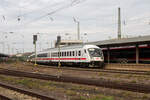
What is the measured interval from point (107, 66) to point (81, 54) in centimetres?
483

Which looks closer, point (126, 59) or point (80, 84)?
point (80, 84)

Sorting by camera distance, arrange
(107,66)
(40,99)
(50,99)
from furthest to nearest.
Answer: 1. (107,66)
2. (40,99)
3. (50,99)

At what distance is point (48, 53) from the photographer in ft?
120

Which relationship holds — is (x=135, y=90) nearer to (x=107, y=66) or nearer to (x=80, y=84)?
(x=80, y=84)

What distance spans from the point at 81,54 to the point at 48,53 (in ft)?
39.2

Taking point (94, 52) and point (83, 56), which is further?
point (83, 56)

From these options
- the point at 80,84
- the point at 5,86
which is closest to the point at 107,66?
the point at 80,84

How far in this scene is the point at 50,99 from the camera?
7.35 metres

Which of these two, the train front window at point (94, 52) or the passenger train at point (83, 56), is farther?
the train front window at point (94, 52)

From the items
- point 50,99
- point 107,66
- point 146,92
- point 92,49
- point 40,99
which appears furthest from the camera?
point 107,66

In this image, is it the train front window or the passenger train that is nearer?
the passenger train

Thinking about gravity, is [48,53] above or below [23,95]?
above

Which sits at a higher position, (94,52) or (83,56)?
(94,52)

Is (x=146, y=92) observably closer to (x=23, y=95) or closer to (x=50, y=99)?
(x=50, y=99)
